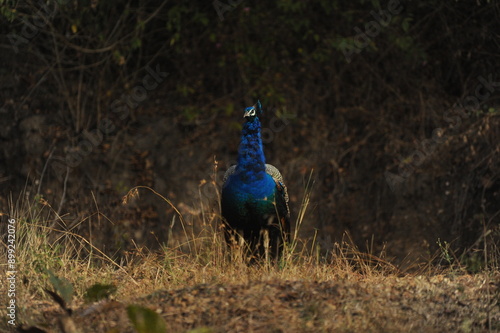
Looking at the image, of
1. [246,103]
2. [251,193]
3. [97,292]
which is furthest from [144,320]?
[246,103]

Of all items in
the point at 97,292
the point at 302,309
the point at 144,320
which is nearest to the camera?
the point at 144,320

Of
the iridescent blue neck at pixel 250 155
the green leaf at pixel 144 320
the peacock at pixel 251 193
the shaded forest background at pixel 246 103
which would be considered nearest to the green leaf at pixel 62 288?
the green leaf at pixel 144 320

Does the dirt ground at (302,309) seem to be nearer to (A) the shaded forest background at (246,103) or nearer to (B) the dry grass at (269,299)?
(B) the dry grass at (269,299)

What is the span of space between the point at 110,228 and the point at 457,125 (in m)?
4.03

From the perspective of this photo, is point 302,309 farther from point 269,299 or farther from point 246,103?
point 246,103

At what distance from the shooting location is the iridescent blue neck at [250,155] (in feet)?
17.0

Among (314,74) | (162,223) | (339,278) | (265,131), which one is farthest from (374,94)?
(339,278)

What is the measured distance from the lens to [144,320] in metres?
Result: 2.88

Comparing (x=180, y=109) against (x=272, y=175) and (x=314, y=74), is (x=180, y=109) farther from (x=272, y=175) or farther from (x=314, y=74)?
(x=272, y=175)

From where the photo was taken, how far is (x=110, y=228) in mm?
8117

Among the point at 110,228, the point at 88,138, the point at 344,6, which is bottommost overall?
the point at 110,228

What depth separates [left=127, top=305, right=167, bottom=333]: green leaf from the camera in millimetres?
Result: 2879

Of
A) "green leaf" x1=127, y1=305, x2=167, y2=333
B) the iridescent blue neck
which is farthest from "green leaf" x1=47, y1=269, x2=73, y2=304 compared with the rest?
the iridescent blue neck

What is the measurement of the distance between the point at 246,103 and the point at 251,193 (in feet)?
11.8
